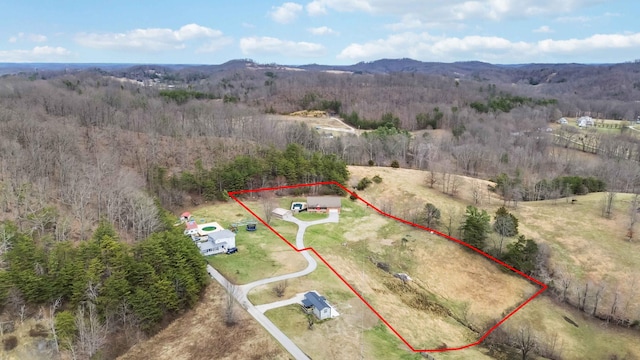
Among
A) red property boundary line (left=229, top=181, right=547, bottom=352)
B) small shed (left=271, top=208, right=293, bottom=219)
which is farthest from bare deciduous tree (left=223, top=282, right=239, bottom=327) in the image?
small shed (left=271, top=208, right=293, bottom=219)

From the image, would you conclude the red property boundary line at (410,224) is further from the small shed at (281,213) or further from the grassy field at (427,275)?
the small shed at (281,213)

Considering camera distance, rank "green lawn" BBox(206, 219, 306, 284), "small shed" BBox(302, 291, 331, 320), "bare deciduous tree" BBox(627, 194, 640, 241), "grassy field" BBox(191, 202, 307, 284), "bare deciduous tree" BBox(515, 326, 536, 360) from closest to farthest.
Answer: "small shed" BBox(302, 291, 331, 320), "bare deciduous tree" BBox(515, 326, 536, 360), "green lawn" BBox(206, 219, 306, 284), "grassy field" BBox(191, 202, 307, 284), "bare deciduous tree" BBox(627, 194, 640, 241)

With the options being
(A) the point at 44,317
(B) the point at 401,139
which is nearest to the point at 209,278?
(A) the point at 44,317

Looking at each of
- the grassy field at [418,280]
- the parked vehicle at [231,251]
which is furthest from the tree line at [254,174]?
the parked vehicle at [231,251]

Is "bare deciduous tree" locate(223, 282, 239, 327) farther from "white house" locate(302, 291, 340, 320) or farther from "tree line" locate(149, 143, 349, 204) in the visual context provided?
"tree line" locate(149, 143, 349, 204)

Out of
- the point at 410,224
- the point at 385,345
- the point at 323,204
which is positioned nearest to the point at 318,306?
the point at 385,345

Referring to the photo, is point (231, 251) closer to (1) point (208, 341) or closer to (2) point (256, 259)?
(2) point (256, 259)
